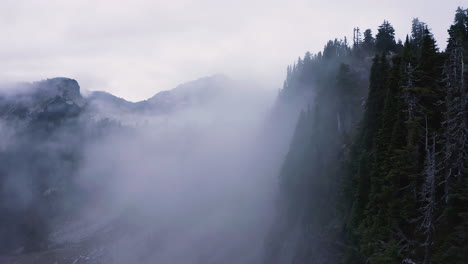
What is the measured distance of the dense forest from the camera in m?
26.1

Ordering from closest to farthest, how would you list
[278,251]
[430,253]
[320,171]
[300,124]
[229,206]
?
[430,253]
[320,171]
[278,251]
[300,124]
[229,206]

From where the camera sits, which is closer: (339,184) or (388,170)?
(388,170)

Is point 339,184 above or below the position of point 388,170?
below

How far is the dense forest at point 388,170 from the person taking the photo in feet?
85.5

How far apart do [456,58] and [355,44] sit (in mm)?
95391

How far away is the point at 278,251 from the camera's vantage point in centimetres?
8200

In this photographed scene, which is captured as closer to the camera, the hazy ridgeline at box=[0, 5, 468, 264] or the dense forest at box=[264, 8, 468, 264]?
the dense forest at box=[264, 8, 468, 264]

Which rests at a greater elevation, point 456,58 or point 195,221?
point 456,58

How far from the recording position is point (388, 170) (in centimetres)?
3466

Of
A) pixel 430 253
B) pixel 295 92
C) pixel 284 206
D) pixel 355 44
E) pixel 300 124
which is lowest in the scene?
pixel 284 206

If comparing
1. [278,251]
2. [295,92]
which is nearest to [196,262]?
[278,251]

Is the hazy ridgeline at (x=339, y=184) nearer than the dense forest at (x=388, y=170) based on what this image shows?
No

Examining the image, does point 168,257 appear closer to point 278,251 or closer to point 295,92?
point 278,251

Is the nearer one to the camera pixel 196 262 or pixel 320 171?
pixel 320 171
